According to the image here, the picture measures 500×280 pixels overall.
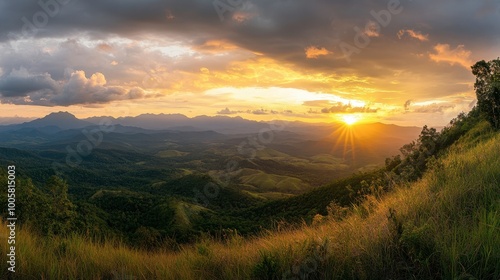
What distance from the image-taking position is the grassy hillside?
3.90 metres

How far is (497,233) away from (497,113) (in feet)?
71.1

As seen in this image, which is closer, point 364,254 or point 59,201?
point 364,254

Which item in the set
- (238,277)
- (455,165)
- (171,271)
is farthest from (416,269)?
(455,165)

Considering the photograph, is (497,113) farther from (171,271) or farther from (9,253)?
(9,253)

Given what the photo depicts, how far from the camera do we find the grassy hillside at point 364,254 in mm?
3900

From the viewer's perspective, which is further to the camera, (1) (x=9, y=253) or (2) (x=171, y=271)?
(1) (x=9, y=253)

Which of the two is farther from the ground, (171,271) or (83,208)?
(171,271)

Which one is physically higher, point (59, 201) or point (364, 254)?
point (364, 254)

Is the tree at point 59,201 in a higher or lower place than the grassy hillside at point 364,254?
lower

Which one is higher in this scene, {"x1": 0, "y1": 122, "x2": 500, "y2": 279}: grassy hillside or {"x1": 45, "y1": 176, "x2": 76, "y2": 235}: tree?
{"x1": 0, "y1": 122, "x2": 500, "y2": 279}: grassy hillside

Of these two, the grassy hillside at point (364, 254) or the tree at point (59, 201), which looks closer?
the grassy hillside at point (364, 254)

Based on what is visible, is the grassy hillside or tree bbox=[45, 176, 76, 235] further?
tree bbox=[45, 176, 76, 235]

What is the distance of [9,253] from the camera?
5098mm

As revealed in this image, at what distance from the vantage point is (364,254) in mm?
4359
